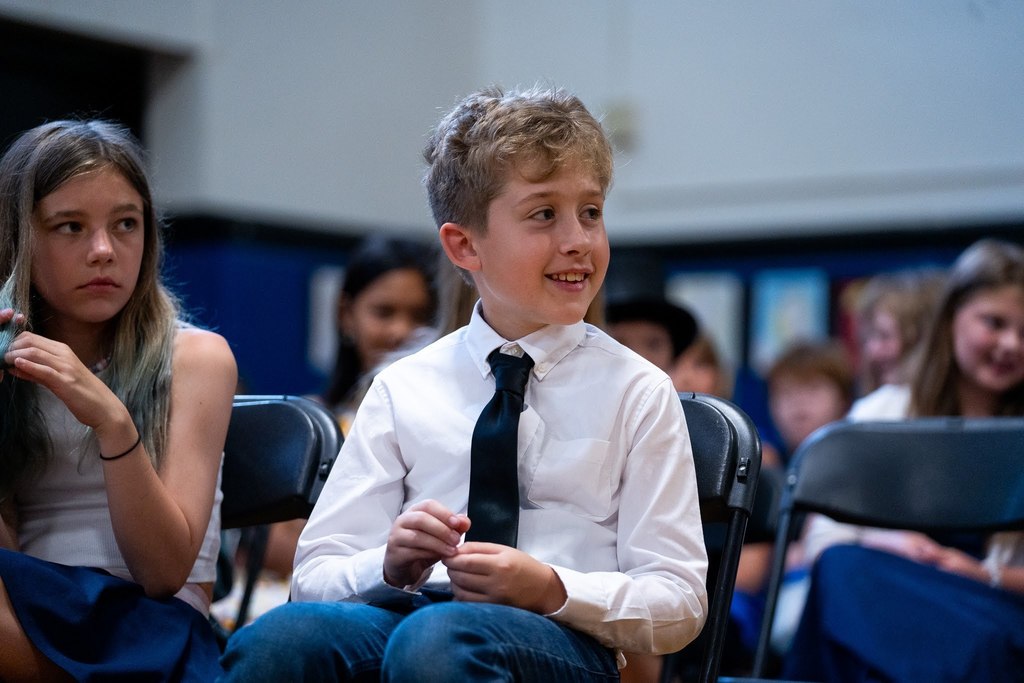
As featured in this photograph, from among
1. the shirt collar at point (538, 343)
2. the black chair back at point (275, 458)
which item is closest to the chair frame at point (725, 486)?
the shirt collar at point (538, 343)

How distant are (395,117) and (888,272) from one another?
2769 millimetres

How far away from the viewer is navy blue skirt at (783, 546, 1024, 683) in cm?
246

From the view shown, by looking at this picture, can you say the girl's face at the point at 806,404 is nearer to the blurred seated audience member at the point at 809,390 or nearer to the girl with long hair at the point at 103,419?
the blurred seated audience member at the point at 809,390

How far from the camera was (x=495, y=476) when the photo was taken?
5.52 feet

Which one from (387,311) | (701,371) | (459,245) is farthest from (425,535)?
(701,371)

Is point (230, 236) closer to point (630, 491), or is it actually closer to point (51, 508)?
point (51, 508)

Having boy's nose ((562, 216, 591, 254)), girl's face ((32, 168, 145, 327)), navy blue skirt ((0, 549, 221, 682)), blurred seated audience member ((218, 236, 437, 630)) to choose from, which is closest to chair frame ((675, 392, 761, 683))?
boy's nose ((562, 216, 591, 254))

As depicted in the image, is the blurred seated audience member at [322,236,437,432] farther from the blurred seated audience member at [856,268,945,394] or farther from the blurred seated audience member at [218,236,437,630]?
the blurred seated audience member at [856,268,945,394]

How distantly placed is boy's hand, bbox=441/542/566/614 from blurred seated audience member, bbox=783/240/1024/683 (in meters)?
1.27

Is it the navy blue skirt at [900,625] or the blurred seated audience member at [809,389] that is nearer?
the navy blue skirt at [900,625]

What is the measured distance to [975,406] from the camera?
10.2 feet

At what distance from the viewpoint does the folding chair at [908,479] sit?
2.40 metres

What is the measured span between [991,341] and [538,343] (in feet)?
5.61

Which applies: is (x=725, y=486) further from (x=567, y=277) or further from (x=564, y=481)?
(x=567, y=277)
